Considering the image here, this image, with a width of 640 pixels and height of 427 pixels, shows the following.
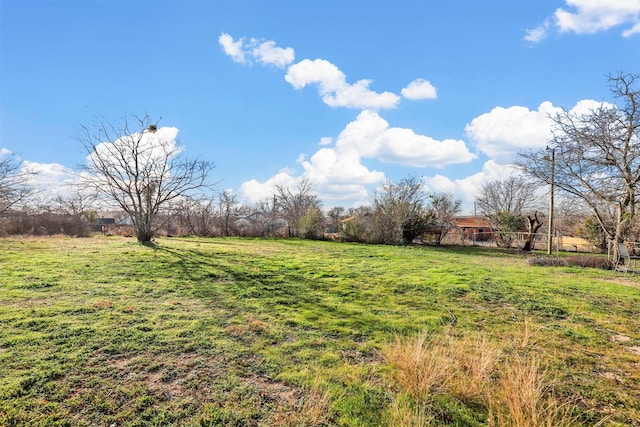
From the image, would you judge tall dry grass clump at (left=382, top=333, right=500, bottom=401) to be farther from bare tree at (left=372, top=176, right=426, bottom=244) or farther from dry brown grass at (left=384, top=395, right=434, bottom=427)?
bare tree at (left=372, top=176, right=426, bottom=244)

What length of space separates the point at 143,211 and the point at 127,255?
5296 millimetres

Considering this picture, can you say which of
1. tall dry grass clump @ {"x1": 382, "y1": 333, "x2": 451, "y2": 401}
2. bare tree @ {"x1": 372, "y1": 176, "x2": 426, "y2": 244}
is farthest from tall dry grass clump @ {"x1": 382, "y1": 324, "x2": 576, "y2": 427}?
bare tree @ {"x1": 372, "y1": 176, "x2": 426, "y2": 244}

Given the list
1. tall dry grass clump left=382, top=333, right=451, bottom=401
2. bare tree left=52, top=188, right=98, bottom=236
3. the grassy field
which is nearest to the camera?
the grassy field

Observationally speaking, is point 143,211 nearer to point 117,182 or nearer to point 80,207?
point 117,182

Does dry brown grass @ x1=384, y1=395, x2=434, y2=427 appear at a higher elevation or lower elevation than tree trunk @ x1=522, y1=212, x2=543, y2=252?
lower

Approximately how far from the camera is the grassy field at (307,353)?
7.67ft

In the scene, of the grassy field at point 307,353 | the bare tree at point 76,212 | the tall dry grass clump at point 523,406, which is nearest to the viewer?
the tall dry grass clump at point 523,406

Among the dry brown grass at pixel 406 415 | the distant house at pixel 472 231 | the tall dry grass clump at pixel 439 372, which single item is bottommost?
the dry brown grass at pixel 406 415

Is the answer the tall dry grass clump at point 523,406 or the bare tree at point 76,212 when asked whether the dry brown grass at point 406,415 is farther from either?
the bare tree at point 76,212

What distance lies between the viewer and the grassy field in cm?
234

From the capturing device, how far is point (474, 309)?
5273 millimetres

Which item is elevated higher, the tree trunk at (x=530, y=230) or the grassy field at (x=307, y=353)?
the tree trunk at (x=530, y=230)

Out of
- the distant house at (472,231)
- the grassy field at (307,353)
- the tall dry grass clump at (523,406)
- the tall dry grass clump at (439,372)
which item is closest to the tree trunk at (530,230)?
the distant house at (472,231)

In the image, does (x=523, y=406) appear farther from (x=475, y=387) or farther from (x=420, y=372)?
(x=420, y=372)
